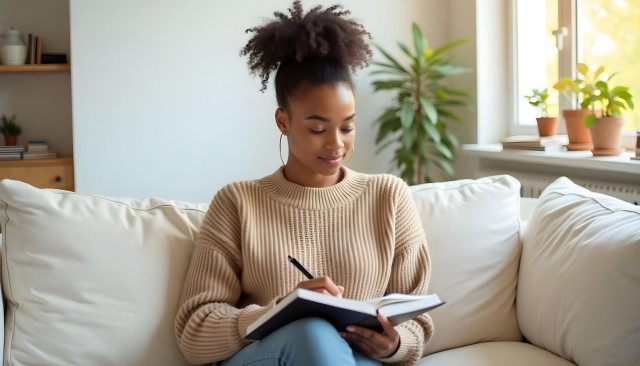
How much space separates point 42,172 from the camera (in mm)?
3523

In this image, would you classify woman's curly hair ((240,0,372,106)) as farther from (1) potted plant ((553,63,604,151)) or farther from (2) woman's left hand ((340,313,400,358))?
(1) potted plant ((553,63,604,151))

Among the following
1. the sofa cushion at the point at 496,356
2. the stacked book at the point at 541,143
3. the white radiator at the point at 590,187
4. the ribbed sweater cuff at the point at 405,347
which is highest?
the stacked book at the point at 541,143

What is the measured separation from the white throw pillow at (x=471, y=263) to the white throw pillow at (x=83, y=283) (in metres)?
0.66

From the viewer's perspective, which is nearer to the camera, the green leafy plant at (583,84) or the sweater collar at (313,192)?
the sweater collar at (313,192)

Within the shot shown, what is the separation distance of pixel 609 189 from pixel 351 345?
5.01 ft

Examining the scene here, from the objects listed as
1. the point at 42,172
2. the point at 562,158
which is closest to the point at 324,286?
the point at 562,158

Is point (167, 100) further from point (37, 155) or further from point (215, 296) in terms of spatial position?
point (215, 296)

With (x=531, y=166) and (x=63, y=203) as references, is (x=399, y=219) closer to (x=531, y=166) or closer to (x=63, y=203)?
(x=63, y=203)

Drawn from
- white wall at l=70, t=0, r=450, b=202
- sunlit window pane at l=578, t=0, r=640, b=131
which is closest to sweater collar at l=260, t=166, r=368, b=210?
sunlit window pane at l=578, t=0, r=640, b=131

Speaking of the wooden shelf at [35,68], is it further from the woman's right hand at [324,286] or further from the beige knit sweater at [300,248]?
the woman's right hand at [324,286]

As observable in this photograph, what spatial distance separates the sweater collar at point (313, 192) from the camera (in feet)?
5.88

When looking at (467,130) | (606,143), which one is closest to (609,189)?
(606,143)

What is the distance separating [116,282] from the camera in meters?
1.75

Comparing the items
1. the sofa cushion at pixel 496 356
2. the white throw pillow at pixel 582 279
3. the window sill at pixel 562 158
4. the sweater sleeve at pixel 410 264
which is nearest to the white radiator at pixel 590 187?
the window sill at pixel 562 158
